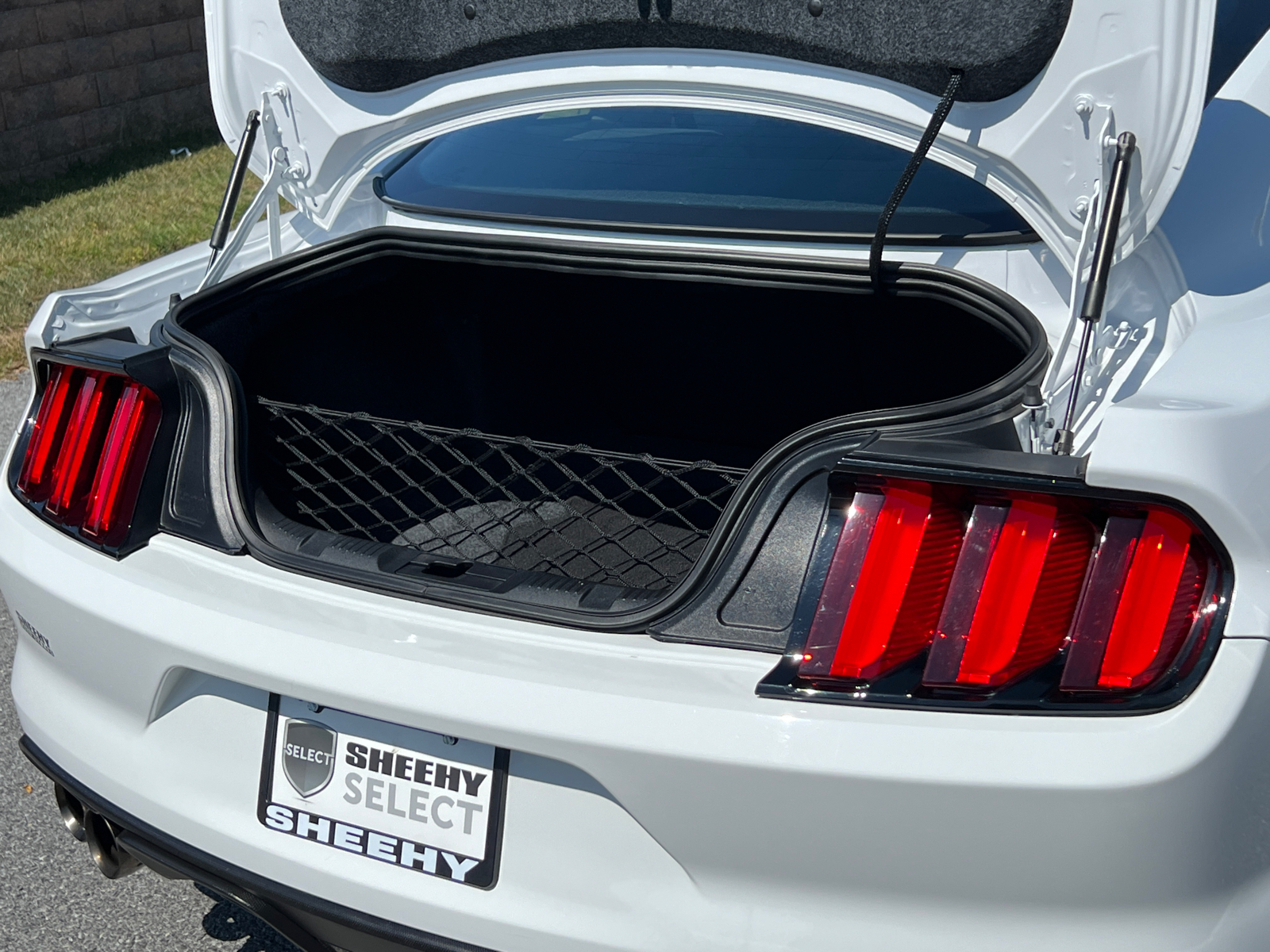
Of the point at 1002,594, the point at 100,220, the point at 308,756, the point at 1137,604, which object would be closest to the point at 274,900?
the point at 308,756

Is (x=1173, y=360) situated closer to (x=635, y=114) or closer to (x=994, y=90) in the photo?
(x=994, y=90)

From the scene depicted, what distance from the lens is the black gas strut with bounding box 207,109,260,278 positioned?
2.01 m

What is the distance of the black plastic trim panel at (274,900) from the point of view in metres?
1.46

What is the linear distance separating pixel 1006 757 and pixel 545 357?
1512mm

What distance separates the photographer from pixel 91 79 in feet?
27.5

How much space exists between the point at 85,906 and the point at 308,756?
3.36ft

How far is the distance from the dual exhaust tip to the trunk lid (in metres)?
1.07

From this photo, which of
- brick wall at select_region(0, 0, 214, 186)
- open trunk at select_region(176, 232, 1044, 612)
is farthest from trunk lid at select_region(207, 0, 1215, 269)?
brick wall at select_region(0, 0, 214, 186)

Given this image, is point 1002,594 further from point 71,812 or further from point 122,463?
point 71,812

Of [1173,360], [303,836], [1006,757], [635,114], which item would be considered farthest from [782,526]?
[635,114]

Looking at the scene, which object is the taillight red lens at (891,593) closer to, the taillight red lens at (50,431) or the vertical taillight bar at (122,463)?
the vertical taillight bar at (122,463)

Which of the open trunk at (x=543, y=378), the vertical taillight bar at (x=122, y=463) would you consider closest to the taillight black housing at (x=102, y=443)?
the vertical taillight bar at (x=122, y=463)

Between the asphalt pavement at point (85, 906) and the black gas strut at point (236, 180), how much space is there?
1.16 meters

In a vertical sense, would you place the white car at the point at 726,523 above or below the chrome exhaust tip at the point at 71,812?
above
